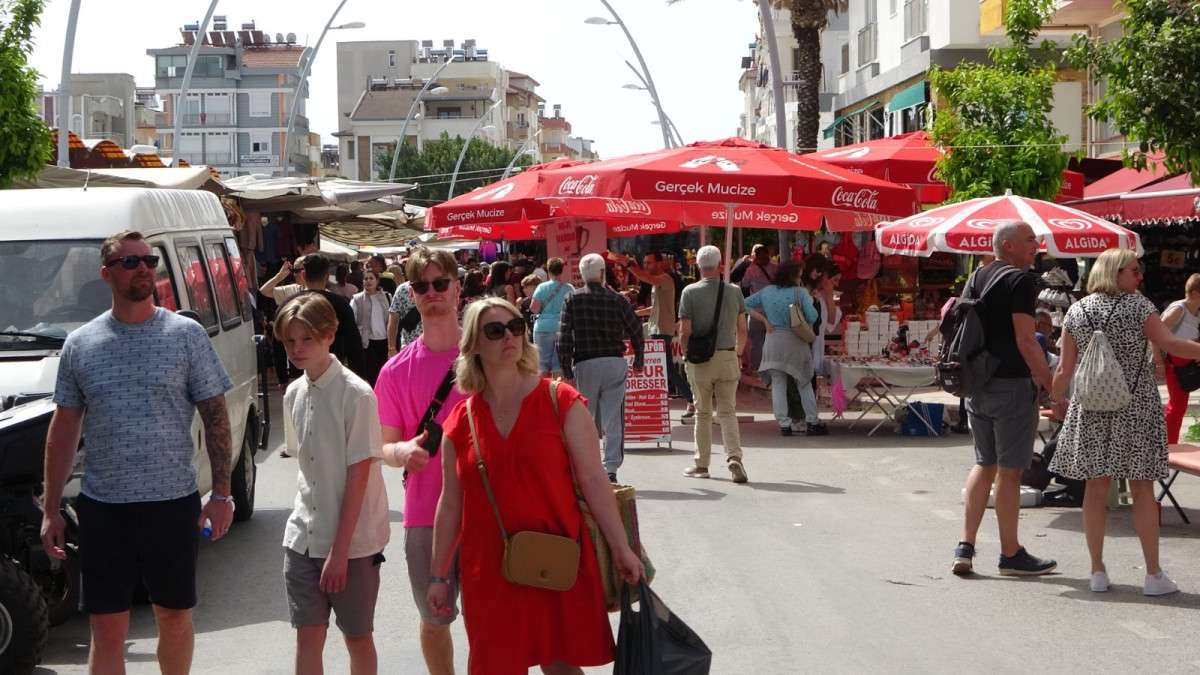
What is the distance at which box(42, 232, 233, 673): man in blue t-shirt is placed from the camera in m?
5.59

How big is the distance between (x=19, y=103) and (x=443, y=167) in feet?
282

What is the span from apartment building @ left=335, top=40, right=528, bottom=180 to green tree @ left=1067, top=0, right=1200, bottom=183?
115 meters

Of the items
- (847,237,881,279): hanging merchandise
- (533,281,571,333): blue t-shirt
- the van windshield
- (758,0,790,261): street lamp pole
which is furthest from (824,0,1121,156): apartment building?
the van windshield

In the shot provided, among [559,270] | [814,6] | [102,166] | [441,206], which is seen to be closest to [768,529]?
[559,270]

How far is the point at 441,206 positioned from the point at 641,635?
17449 millimetres

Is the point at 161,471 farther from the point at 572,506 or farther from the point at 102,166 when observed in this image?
the point at 102,166

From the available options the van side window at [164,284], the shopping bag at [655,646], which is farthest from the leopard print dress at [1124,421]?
the van side window at [164,284]

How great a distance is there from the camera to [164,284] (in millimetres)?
8922

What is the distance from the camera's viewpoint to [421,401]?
5656 millimetres

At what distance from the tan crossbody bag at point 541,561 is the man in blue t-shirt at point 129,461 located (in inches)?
61.0

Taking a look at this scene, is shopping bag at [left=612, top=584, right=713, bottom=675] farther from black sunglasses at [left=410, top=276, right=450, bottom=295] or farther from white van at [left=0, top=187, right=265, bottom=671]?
white van at [left=0, top=187, right=265, bottom=671]

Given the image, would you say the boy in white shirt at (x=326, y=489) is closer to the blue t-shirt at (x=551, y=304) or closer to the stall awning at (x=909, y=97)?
the blue t-shirt at (x=551, y=304)

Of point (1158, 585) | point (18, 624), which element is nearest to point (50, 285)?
point (18, 624)

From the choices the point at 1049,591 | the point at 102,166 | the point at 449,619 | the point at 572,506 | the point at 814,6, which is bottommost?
the point at 1049,591
